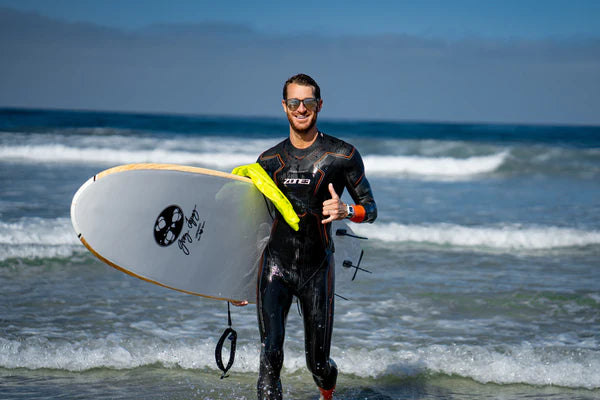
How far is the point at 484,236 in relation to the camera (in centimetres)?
928

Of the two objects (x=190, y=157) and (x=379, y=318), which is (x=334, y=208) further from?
(x=190, y=157)

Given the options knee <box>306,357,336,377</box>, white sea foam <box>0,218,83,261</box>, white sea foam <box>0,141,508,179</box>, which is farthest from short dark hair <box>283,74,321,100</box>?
white sea foam <box>0,141,508,179</box>

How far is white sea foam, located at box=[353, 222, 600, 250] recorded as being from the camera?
9.03 meters

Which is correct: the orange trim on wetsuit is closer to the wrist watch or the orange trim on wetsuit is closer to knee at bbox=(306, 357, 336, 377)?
the wrist watch

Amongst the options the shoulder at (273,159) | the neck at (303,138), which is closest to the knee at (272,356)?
the shoulder at (273,159)

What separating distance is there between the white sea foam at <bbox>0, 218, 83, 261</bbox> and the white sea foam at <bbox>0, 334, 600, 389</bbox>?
2.87m

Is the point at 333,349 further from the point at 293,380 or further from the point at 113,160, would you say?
the point at 113,160

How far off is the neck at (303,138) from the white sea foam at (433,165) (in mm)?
17417

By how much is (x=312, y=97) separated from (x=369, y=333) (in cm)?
276

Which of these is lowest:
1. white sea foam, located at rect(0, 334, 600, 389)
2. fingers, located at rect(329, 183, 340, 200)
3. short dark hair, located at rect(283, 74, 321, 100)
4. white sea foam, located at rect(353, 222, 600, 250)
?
white sea foam, located at rect(0, 334, 600, 389)

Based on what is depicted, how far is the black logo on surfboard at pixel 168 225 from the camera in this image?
3371mm
